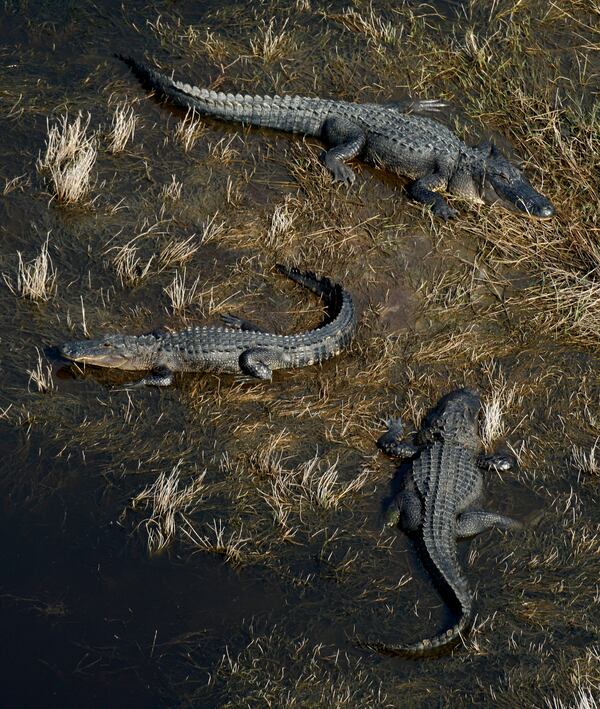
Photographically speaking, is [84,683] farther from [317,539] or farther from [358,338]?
[358,338]

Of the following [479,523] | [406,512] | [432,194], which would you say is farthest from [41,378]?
[432,194]

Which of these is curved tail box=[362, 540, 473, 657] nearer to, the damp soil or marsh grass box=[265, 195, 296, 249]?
the damp soil

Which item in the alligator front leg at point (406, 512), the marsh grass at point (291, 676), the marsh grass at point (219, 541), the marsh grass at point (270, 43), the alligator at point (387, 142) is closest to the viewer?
the marsh grass at point (291, 676)

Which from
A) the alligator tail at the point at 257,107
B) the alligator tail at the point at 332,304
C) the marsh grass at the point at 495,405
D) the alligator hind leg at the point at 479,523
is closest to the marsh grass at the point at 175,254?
the alligator tail at the point at 332,304

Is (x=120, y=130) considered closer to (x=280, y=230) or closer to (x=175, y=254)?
(x=175, y=254)

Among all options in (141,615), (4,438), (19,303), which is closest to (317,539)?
(141,615)

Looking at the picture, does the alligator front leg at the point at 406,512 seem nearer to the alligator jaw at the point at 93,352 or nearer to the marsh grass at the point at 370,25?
the alligator jaw at the point at 93,352

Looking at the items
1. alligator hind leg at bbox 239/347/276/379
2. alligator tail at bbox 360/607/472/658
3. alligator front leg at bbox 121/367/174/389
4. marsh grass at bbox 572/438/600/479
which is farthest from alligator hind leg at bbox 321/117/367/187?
alligator tail at bbox 360/607/472/658
